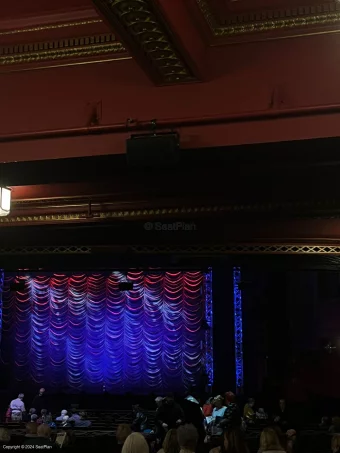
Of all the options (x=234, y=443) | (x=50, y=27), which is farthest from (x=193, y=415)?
(x=50, y=27)

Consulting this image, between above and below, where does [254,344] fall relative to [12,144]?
below

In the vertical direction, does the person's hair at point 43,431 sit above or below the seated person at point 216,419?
above

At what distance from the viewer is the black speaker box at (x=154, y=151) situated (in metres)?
3.28

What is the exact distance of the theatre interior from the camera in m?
3.32

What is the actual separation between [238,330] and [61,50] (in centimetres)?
1194

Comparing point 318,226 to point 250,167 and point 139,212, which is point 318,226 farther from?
point 250,167

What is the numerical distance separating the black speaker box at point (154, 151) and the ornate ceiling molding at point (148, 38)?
39 cm

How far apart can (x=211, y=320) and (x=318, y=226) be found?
7388 millimetres

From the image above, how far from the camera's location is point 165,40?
2.96 meters

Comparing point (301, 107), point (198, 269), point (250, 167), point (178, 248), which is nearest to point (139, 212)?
point (178, 248)

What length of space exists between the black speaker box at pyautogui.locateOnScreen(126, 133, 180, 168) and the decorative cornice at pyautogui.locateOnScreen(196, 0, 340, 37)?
0.74 m

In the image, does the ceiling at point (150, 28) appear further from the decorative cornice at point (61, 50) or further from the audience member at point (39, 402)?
the audience member at point (39, 402)

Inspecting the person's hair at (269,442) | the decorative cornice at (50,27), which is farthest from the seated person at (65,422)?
the decorative cornice at (50,27)

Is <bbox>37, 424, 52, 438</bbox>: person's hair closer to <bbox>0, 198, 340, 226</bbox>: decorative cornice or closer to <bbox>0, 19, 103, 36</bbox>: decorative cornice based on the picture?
<bbox>0, 198, 340, 226</bbox>: decorative cornice
